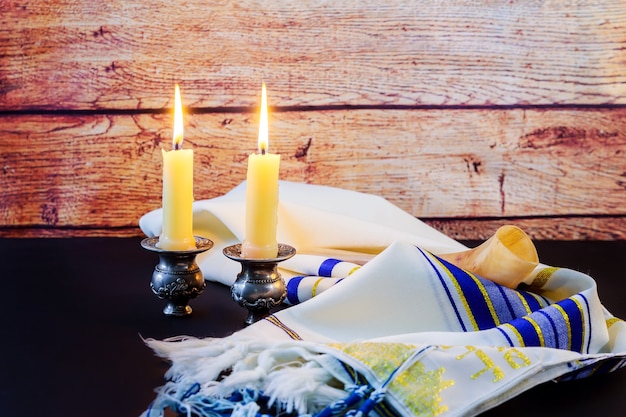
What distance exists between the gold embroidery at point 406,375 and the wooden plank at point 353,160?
2.64 ft

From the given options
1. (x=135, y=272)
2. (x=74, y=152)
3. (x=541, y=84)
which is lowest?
(x=135, y=272)

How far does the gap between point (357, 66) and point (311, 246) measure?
44cm

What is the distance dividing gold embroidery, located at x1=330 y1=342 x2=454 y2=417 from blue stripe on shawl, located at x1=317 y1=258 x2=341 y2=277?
0.28 meters

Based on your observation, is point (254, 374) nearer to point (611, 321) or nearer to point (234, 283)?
point (234, 283)

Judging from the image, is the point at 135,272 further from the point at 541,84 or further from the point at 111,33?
the point at 541,84

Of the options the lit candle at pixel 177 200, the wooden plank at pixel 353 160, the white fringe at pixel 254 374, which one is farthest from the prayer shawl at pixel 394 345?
the wooden plank at pixel 353 160

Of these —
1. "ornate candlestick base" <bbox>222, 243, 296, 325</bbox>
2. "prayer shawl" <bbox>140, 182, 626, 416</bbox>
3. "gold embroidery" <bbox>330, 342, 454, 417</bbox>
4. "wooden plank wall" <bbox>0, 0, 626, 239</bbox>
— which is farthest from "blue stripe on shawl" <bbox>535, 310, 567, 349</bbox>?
"wooden plank wall" <bbox>0, 0, 626, 239</bbox>

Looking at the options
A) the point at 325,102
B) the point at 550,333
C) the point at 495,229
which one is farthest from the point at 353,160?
the point at 550,333

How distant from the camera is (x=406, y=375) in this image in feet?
1.99

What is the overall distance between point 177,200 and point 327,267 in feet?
0.70

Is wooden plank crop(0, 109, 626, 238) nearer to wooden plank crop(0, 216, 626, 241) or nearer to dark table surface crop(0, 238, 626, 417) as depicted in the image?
wooden plank crop(0, 216, 626, 241)

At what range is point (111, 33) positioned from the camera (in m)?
1.35

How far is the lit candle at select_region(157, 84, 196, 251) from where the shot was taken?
811 mm

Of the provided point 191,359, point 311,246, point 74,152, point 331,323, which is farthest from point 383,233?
point 74,152
